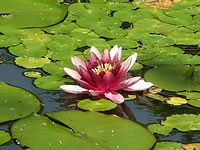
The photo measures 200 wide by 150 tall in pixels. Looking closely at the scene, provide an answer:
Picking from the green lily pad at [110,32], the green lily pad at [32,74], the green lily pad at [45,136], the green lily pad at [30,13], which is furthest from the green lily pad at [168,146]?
the green lily pad at [30,13]

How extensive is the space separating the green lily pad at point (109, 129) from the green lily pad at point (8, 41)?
0.96m

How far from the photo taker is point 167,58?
138 inches

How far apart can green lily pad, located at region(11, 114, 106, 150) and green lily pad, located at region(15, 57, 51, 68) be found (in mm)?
639

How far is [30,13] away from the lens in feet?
13.3

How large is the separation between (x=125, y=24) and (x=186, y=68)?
819 millimetres

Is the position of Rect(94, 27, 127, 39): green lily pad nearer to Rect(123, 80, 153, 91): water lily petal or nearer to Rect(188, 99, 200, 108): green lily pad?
Rect(123, 80, 153, 91): water lily petal

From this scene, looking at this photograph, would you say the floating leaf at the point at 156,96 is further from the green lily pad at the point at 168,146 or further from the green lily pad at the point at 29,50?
the green lily pad at the point at 29,50

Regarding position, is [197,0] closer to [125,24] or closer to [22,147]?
[125,24]

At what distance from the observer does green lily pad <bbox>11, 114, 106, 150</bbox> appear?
8.33 ft

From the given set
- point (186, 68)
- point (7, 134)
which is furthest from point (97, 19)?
point (7, 134)

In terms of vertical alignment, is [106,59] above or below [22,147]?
above

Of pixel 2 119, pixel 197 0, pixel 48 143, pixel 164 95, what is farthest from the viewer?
pixel 197 0

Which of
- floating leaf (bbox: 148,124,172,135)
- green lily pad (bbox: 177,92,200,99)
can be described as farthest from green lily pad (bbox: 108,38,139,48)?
floating leaf (bbox: 148,124,172,135)

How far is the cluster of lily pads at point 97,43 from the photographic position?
2771 mm
